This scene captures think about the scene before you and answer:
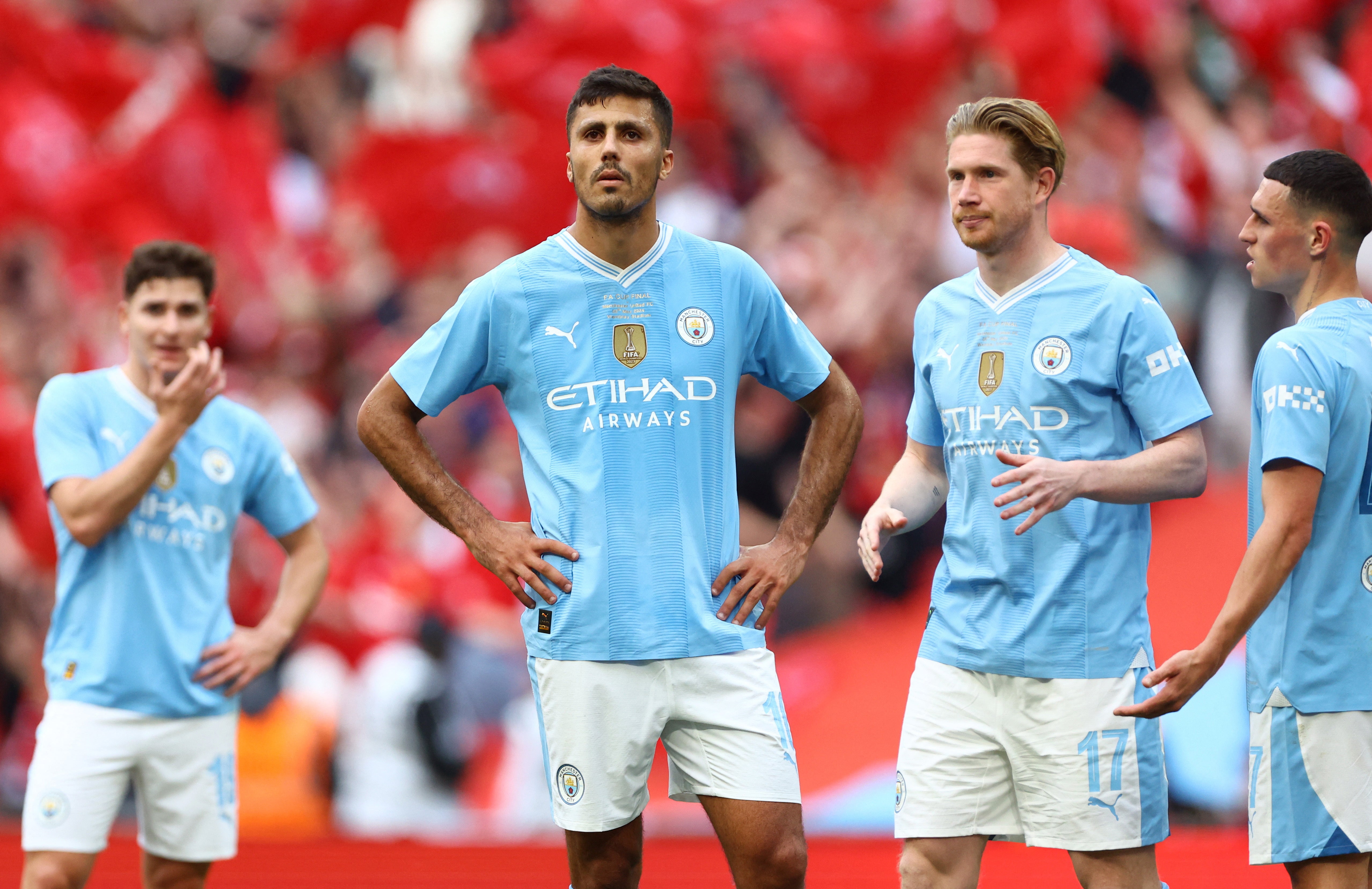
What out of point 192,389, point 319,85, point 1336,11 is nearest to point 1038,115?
point 192,389

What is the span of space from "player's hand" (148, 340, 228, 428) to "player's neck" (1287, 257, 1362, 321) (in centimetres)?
306

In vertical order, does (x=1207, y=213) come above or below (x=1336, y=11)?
below

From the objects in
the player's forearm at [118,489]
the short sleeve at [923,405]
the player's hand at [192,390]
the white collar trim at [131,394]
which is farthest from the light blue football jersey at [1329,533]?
the white collar trim at [131,394]

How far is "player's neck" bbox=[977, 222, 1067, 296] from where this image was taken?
3740 mm

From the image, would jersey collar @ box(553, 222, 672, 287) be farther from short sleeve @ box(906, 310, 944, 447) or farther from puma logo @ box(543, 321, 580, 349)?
short sleeve @ box(906, 310, 944, 447)

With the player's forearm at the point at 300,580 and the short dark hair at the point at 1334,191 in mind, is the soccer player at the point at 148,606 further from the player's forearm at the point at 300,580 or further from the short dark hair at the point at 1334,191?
the short dark hair at the point at 1334,191

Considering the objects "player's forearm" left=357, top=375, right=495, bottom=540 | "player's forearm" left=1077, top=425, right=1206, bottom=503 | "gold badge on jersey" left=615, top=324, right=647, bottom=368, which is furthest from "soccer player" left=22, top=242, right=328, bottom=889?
"player's forearm" left=1077, top=425, right=1206, bottom=503

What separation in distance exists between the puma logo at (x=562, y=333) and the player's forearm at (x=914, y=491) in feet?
3.01

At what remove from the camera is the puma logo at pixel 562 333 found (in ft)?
11.9

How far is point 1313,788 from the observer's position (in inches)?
133

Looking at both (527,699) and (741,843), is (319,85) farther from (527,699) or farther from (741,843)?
(741,843)

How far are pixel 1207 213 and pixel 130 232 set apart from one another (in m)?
7.31

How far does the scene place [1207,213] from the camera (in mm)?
8164

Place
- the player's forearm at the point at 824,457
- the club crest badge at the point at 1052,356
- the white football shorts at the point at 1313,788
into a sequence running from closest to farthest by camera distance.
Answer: the white football shorts at the point at 1313,788
the club crest badge at the point at 1052,356
the player's forearm at the point at 824,457
